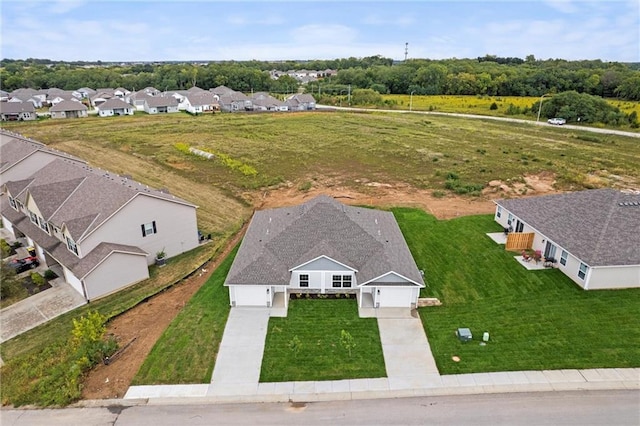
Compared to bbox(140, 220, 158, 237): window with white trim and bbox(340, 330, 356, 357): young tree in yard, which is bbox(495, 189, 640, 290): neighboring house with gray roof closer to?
bbox(340, 330, 356, 357): young tree in yard

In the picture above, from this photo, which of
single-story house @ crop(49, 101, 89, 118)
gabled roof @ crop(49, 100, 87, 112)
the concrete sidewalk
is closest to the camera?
the concrete sidewalk

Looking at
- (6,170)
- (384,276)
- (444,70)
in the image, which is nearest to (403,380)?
(384,276)

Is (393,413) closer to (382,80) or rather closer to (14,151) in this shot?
(14,151)

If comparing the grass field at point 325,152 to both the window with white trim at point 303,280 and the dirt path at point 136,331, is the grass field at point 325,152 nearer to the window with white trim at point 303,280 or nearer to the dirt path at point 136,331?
the dirt path at point 136,331

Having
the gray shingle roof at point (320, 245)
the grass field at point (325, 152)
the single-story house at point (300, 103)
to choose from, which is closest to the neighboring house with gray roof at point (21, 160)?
the grass field at point (325, 152)

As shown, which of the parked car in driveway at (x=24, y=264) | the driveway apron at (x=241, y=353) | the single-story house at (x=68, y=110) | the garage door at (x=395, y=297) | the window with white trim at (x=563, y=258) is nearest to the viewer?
the driveway apron at (x=241, y=353)

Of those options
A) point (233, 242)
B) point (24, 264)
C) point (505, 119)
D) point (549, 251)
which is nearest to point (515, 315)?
point (549, 251)

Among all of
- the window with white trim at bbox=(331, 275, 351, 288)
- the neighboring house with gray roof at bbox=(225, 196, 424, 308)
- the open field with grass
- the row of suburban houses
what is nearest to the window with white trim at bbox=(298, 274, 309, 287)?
the neighboring house with gray roof at bbox=(225, 196, 424, 308)

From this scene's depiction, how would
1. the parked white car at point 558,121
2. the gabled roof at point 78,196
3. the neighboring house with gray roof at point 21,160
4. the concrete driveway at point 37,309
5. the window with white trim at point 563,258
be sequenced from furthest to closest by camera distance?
the parked white car at point 558,121, the neighboring house with gray roof at point 21,160, the window with white trim at point 563,258, the gabled roof at point 78,196, the concrete driveway at point 37,309
